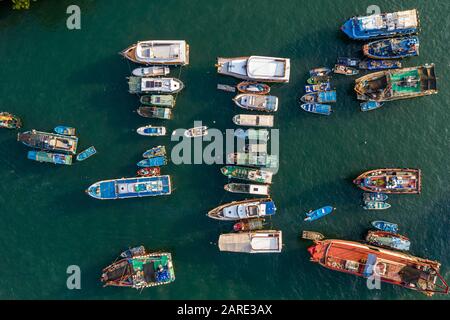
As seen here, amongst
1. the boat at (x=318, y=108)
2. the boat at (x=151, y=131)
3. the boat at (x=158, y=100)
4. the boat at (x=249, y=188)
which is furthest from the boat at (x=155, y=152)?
the boat at (x=318, y=108)

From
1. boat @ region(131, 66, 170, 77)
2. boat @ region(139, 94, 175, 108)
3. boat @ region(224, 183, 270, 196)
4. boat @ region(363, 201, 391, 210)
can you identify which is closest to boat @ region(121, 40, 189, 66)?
boat @ region(131, 66, 170, 77)

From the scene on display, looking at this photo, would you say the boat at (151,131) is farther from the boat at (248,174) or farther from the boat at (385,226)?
the boat at (385,226)

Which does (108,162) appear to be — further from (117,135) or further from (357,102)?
(357,102)

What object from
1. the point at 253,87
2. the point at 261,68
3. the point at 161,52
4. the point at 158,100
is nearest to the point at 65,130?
the point at 158,100

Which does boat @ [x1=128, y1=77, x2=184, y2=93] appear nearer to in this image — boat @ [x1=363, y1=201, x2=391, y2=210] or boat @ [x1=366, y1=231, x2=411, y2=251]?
boat @ [x1=363, y1=201, x2=391, y2=210]

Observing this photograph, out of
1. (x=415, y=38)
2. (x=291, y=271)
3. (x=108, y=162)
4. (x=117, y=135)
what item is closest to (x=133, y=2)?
(x=117, y=135)
